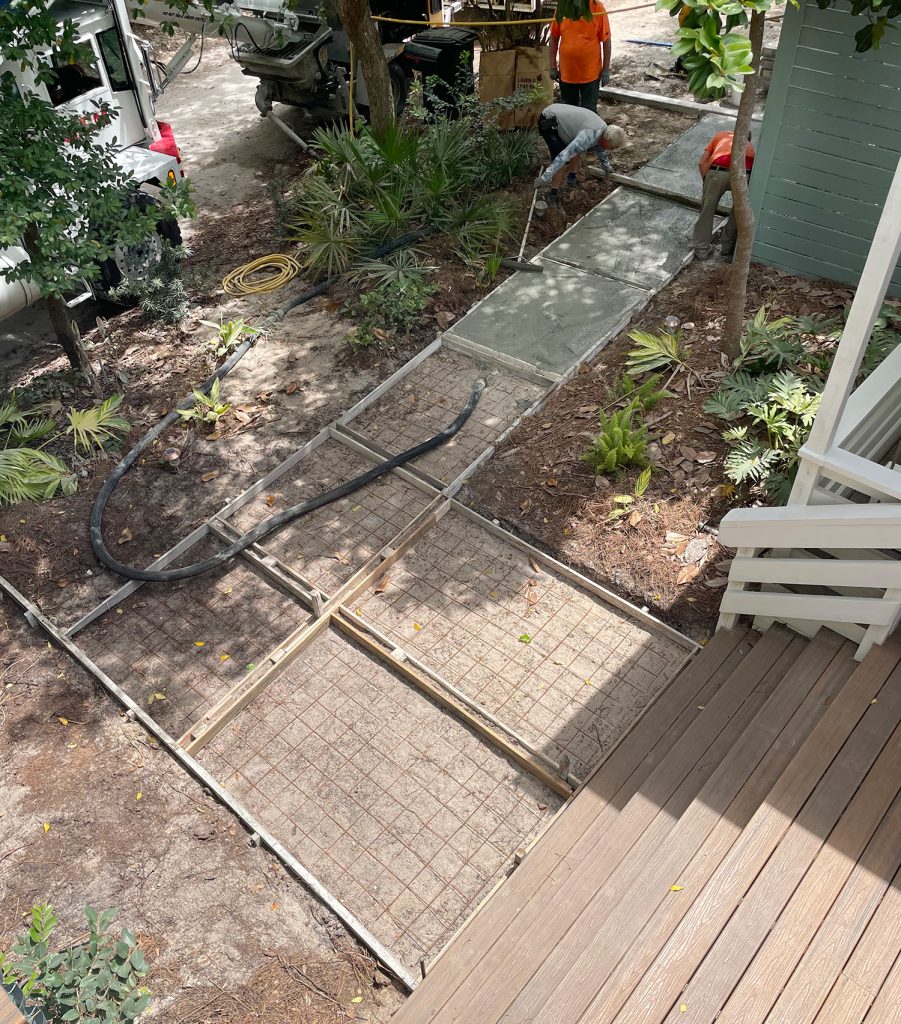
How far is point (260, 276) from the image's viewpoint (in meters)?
8.48

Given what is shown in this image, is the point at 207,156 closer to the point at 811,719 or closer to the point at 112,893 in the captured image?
the point at 112,893

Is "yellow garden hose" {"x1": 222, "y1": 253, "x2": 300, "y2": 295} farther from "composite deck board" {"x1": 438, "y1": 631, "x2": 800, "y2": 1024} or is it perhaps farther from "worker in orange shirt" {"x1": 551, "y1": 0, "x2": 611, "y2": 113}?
"composite deck board" {"x1": 438, "y1": 631, "x2": 800, "y2": 1024}

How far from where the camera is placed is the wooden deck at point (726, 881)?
2.93m

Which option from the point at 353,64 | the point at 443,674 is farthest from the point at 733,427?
the point at 353,64

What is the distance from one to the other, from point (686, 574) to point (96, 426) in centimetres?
474

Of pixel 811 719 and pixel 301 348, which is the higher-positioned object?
pixel 811 719

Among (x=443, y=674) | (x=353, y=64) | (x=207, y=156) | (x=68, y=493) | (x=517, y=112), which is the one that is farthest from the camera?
(x=207, y=156)

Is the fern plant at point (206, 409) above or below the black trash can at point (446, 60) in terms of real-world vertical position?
below

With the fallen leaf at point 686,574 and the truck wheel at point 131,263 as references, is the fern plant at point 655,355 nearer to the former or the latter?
the fallen leaf at point 686,574

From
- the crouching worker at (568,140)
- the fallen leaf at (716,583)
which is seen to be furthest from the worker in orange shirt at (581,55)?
the fallen leaf at (716,583)

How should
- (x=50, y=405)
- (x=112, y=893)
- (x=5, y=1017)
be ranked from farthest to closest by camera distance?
1. (x=50, y=405)
2. (x=112, y=893)
3. (x=5, y=1017)

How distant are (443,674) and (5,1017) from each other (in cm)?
294

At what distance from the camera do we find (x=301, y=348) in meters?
7.51

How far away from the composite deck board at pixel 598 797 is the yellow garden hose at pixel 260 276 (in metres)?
5.82
